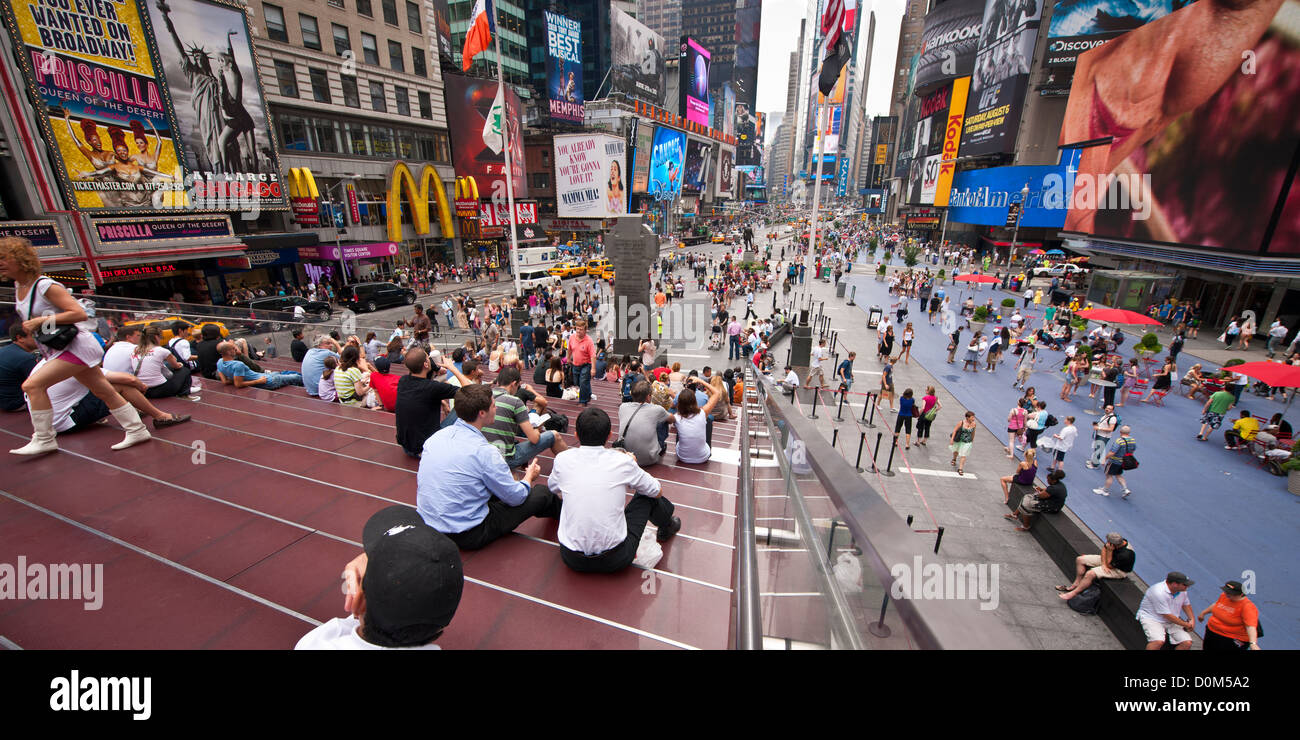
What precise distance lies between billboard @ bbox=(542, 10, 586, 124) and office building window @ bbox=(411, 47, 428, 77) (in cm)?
1647

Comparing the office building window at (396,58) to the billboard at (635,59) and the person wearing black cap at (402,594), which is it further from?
the person wearing black cap at (402,594)

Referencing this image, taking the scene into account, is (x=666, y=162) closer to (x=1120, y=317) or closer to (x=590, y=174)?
(x=590, y=174)

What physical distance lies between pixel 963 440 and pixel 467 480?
11.2 m

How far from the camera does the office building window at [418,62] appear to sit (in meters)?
33.5

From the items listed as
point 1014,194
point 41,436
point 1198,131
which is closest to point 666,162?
point 1014,194

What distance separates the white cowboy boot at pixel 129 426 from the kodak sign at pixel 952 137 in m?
69.5

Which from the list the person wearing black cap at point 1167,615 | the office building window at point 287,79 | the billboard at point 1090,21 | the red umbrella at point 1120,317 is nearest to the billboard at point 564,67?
the office building window at point 287,79

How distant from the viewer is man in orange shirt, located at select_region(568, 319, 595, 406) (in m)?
10.3

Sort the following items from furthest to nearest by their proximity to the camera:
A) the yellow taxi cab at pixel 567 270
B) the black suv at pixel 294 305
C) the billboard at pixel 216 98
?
1. the yellow taxi cab at pixel 567 270
2. the black suv at pixel 294 305
3. the billboard at pixel 216 98

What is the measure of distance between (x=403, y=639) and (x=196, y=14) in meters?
31.5

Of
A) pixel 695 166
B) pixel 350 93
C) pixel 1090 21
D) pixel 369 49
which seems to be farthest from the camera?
pixel 695 166

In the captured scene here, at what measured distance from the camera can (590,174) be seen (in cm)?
4603

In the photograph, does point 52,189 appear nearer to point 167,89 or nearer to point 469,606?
point 167,89
